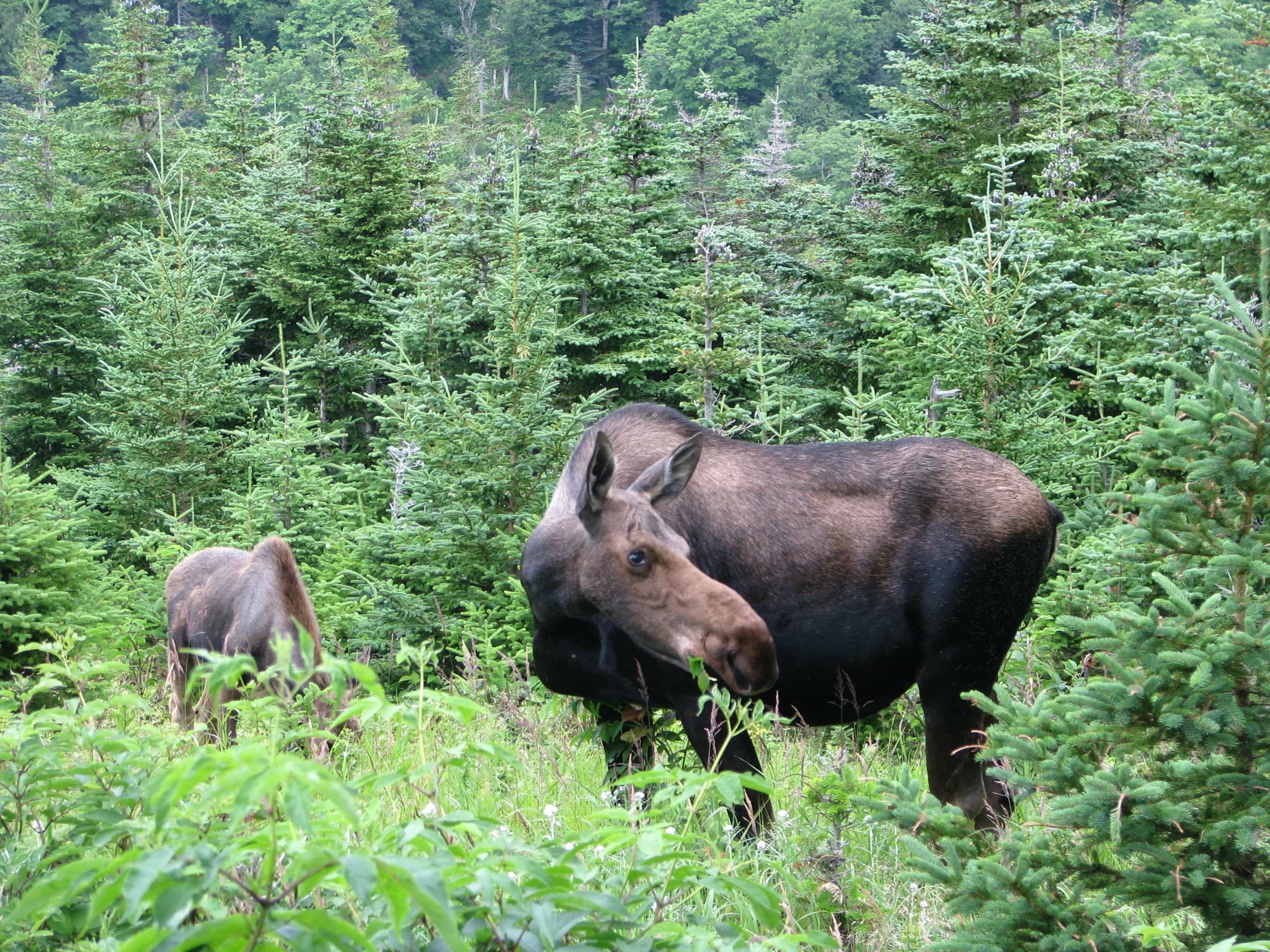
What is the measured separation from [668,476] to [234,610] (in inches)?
160

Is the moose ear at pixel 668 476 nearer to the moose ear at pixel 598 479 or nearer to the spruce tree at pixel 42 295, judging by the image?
the moose ear at pixel 598 479

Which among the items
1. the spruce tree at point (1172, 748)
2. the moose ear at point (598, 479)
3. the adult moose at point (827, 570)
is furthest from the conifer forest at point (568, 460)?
the moose ear at point (598, 479)

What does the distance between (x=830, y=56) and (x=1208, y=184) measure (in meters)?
63.8

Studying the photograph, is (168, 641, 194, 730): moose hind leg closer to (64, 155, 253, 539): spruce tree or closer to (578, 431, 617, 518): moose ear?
(578, 431, 617, 518): moose ear

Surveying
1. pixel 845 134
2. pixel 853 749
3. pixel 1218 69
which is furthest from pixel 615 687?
pixel 845 134

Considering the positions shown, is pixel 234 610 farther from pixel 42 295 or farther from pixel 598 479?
pixel 42 295

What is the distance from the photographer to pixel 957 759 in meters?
4.67

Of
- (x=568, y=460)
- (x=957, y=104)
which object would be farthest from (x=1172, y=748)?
(x=957, y=104)

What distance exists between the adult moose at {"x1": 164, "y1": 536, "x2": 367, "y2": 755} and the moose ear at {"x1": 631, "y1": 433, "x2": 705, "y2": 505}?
2.28 metres

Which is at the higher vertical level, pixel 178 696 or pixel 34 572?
pixel 34 572

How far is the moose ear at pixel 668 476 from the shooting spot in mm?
4477

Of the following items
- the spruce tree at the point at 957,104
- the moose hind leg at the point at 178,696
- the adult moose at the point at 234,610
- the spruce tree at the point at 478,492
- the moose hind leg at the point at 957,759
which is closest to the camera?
the moose hind leg at the point at 957,759

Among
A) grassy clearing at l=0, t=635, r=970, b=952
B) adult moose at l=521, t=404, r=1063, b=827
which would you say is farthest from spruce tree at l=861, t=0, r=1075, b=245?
grassy clearing at l=0, t=635, r=970, b=952

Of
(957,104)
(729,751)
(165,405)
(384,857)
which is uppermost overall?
(957,104)
